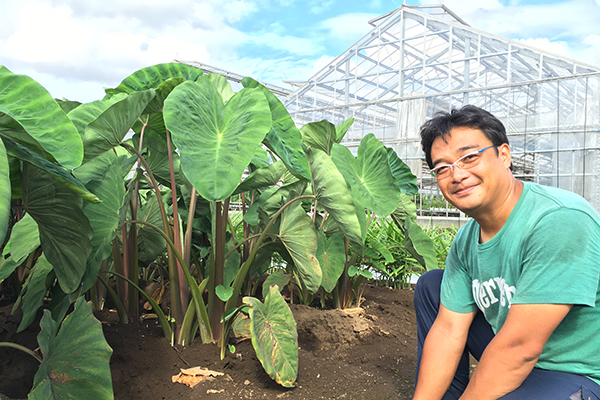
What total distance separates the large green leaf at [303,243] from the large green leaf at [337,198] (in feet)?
0.39

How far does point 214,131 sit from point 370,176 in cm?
82

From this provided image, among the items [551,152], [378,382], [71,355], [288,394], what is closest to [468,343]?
[378,382]

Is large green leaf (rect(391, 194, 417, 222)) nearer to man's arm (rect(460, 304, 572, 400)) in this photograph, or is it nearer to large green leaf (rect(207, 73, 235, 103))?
large green leaf (rect(207, 73, 235, 103))

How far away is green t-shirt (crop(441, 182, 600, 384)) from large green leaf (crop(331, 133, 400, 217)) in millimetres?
595

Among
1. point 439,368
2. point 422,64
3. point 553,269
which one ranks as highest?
point 422,64

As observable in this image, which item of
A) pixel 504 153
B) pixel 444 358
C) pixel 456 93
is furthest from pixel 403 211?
pixel 456 93

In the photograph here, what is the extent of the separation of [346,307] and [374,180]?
73 centimetres

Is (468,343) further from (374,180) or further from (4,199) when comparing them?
(4,199)

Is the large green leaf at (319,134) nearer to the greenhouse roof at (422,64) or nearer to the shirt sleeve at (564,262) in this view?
the shirt sleeve at (564,262)

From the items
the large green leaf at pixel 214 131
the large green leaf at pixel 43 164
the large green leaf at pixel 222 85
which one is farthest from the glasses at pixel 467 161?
the large green leaf at pixel 222 85

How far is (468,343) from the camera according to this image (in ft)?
3.97

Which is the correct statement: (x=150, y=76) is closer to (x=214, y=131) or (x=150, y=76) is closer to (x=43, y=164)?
(x=214, y=131)

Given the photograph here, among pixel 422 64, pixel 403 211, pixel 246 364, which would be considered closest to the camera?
pixel 246 364

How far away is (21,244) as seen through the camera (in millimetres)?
1309
